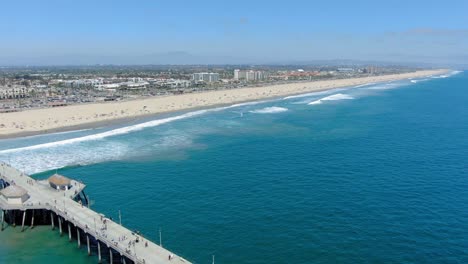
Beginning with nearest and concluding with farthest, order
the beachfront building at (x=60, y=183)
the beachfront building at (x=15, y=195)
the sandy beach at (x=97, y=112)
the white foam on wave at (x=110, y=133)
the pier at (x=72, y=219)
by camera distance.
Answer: the pier at (x=72, y=219), the beachfront building at (x=15, y=195), the beachfront building at (x=60, y=183), the white foam on wave at (x=110, y=133), the sandy beach at (x=97, y=112)

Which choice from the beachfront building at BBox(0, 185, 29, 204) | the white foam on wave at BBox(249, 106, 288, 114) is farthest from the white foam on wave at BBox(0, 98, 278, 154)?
the beachfront building at BBox(0, 185, 29, 204)

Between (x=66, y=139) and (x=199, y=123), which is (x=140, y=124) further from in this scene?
(x=66, y=139)

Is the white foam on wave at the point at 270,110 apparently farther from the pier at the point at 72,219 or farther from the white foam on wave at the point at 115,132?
the pier at the point at 72,219

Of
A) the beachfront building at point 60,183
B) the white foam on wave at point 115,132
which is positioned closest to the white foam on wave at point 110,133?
the white foam on wave at point 115,132

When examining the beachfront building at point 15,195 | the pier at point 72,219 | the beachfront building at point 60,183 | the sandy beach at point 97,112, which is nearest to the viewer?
the pier at point 72,219

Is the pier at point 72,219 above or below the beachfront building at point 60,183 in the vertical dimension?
below

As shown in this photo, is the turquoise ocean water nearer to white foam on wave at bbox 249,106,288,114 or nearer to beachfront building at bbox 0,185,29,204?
beachfront building at bbox 0,185,29,204

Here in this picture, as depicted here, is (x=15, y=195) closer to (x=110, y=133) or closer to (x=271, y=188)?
(x=271, y=188)
